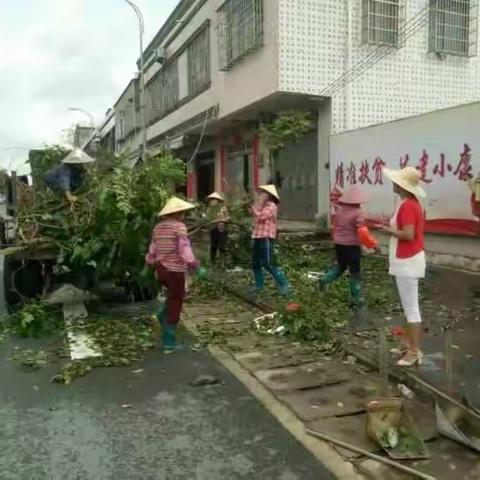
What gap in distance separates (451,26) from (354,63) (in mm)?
2800

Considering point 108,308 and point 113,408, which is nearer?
point 113,408

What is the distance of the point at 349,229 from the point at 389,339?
1.93 metres

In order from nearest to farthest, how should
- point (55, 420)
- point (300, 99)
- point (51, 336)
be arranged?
point (55, 420)
point (51, 336)
point (300, 99)

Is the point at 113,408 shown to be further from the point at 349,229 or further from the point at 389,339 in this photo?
the point at 349,229

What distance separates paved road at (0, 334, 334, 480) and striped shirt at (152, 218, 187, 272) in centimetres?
123

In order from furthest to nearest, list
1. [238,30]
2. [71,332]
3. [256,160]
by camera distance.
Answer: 1. [256,160]
2. [238,30]
3. [71,332]

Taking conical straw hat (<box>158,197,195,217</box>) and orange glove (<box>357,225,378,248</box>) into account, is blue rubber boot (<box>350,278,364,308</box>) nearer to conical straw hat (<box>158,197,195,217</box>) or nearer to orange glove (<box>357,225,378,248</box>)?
orange glove (<box>357,225,378,248</box>)

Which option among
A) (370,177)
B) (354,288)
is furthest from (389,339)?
(370,177)

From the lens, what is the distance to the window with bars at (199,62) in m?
21.1

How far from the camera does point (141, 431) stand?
14.2ft

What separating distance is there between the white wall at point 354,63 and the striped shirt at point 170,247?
357 inches

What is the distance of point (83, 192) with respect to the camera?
28.3 ft

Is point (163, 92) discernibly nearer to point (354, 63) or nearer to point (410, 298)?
point (354, 63)

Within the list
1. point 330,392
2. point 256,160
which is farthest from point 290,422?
point 256,160
